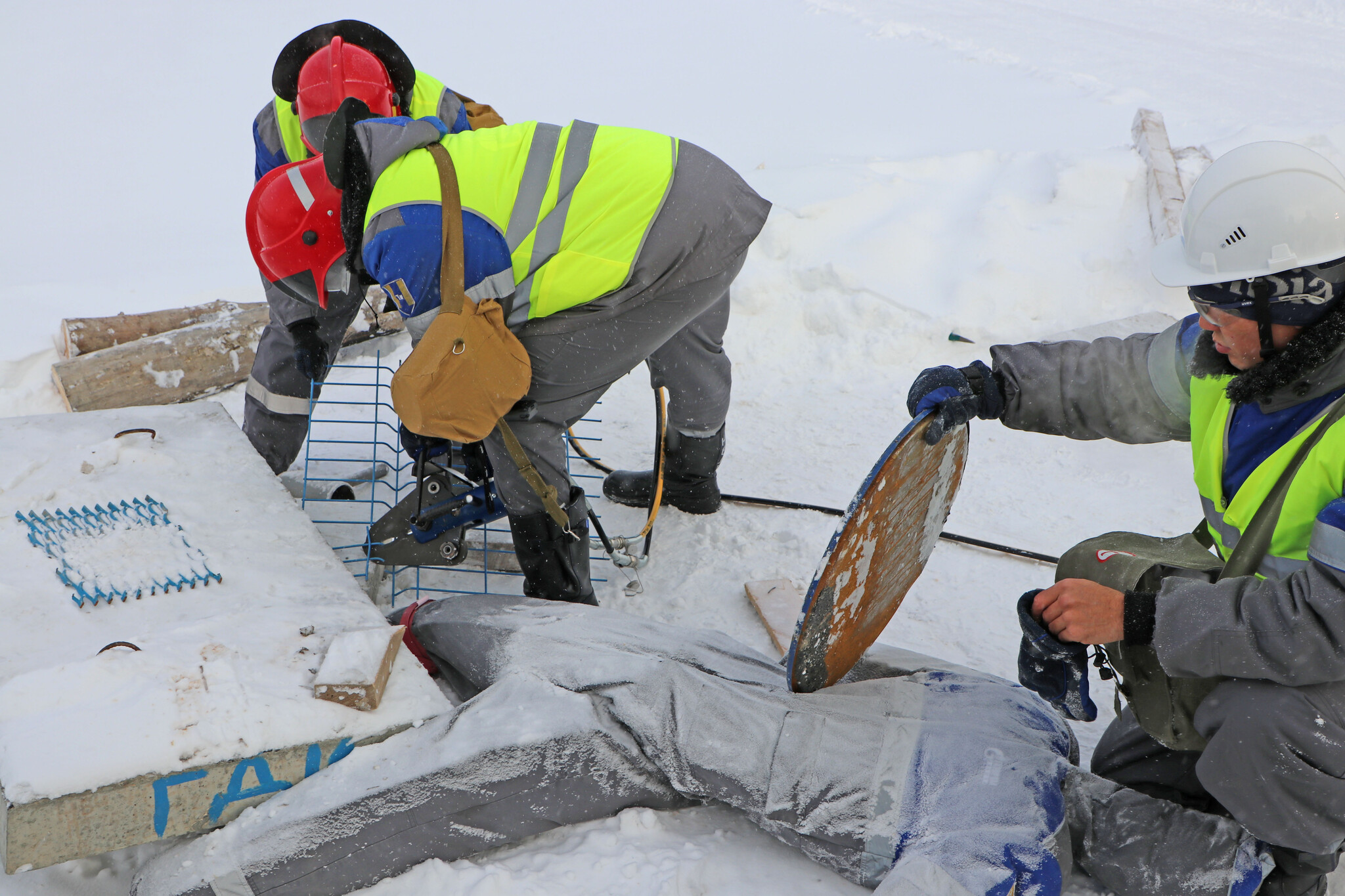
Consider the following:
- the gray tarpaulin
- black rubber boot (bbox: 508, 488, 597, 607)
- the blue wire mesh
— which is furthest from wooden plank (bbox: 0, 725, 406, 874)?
black rubber boot (bbox: 508, 488, 597, 607)

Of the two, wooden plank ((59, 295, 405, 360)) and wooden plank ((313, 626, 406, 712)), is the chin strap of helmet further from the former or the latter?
wooden plank ((59, 295, 405, 360))

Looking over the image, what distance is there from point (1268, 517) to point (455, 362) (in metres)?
1.81

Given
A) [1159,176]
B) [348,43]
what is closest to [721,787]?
[348,43]

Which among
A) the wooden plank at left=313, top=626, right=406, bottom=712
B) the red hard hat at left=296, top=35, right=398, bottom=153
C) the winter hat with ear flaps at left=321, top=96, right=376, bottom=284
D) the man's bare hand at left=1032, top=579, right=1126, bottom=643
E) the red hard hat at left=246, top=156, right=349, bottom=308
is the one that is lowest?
the wooden plank at left=313, top=626, right=406, bottom=712

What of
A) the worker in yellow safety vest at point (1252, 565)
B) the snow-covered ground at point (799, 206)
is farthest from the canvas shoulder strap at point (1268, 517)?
the snow-covered ground at point (799, 206)

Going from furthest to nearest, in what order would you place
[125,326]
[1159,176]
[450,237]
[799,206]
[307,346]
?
[799,206] → [1159,176] → [125,326] → [307,346] → [450,237]

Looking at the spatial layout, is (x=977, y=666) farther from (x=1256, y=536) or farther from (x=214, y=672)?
(x=214, y=672)

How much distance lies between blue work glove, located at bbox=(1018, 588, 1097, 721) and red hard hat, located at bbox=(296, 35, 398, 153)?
2309 millimetres

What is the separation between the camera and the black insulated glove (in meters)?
3.19

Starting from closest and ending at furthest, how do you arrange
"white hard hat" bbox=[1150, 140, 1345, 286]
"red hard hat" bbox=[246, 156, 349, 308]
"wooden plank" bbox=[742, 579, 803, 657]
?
1. "white hard hat" bbox=[1150, 140, 1345, 286]
2. "red hard hat" bbox=[246, 156, 349, 308]
3. "wooden plank" bbox=[742, 579, 803, 657]

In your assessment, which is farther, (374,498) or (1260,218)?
(374,498)

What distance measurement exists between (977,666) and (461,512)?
171 centimetres

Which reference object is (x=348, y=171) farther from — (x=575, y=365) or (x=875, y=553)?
(x=875, y=553)

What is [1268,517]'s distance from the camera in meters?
1.82
